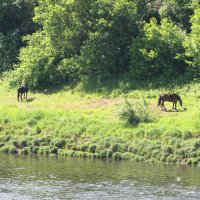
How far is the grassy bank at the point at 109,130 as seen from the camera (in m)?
39.0

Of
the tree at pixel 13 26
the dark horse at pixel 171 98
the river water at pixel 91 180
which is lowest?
the river water at pixel 91 180

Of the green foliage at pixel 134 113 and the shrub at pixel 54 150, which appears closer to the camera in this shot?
the shrub at pixel 54 150

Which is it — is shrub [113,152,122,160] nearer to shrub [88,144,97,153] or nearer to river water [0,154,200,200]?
river water [0,154,200,200]

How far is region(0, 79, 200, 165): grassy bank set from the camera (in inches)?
1534

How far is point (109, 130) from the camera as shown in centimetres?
4197

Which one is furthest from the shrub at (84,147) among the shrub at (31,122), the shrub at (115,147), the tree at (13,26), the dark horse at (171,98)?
the tree at (13,26)

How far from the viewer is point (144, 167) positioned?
37.4 meters

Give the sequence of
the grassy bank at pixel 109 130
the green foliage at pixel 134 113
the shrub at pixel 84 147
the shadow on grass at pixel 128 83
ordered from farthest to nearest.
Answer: the shadow on grass at pixel 128 83 → the green foliage at pixel 134 113 → the shrub at pixel 84 147 → the grassy bank at pixel 109 130

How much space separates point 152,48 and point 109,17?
470 cm

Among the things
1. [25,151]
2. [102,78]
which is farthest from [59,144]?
[102,78]

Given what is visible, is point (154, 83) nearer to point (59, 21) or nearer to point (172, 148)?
point (59, 21)

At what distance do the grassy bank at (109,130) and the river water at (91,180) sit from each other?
1.20 meters

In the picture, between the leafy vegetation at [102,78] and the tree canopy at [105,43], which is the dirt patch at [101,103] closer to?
the leafy vegetation at [102,78]

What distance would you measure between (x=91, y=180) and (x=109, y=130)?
801 cm
